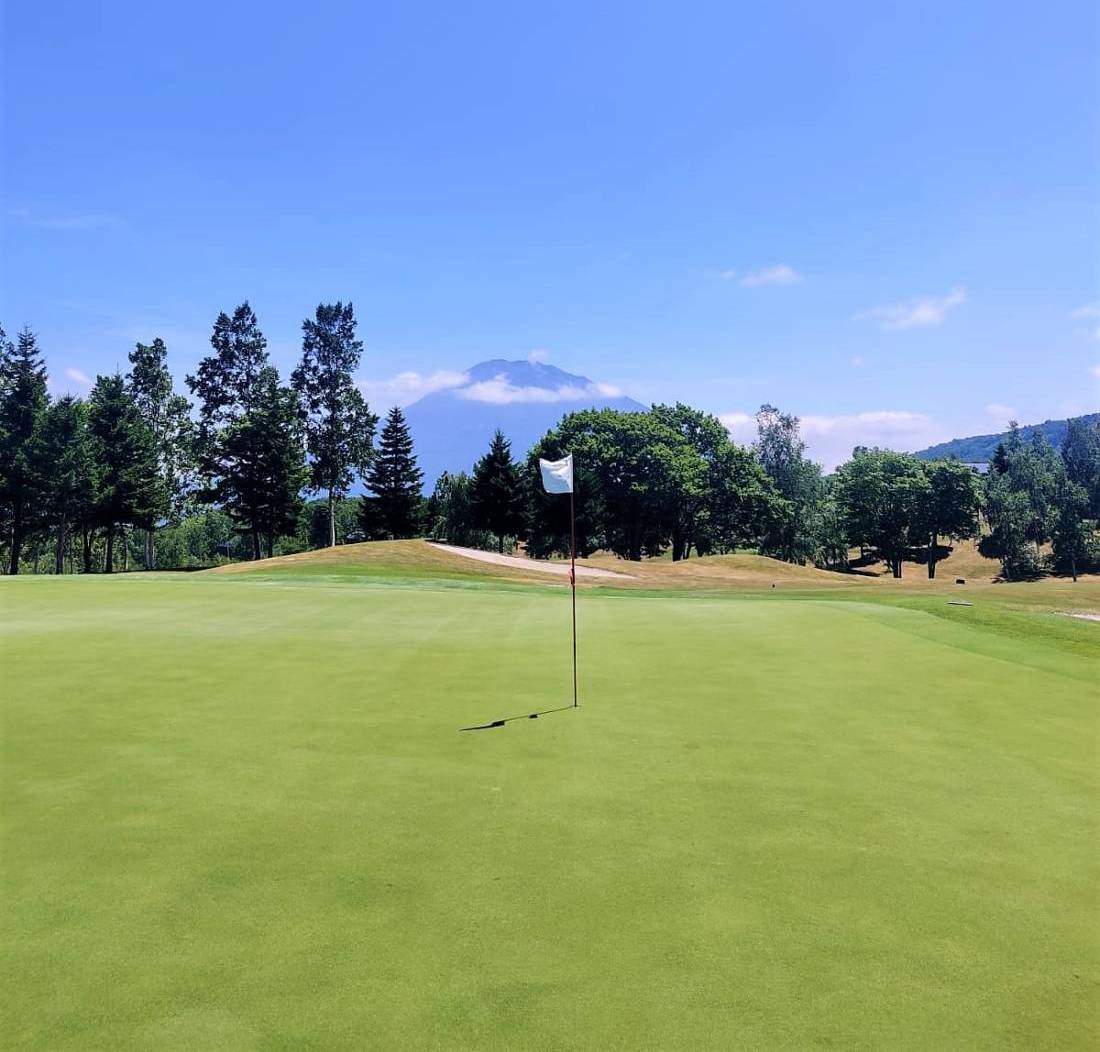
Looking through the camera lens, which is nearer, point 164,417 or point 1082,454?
point 164,417

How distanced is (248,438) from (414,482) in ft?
50.4

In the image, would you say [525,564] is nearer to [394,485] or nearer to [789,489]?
[394,485]

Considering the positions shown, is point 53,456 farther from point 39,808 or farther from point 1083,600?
point 1083,600

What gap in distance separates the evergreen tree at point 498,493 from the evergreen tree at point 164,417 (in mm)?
24442

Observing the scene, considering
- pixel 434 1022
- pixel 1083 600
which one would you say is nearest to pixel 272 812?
pixel 434 1022

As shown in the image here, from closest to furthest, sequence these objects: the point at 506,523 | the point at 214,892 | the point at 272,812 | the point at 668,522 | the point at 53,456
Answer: the point at 214,892 < the point at 272,812 < the point at 53,456 < the point at 506,523 < the point at 668,522

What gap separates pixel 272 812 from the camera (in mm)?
6191

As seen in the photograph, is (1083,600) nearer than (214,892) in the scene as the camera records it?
No

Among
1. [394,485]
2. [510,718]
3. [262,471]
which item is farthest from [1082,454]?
[510,718]

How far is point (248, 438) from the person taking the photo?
2355 inches

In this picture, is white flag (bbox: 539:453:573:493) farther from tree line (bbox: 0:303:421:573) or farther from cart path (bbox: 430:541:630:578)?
tree line (bbox: 0:303:421:573)

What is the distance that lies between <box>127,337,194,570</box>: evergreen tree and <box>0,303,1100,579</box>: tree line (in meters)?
0.15

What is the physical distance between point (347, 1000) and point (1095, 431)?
490ft

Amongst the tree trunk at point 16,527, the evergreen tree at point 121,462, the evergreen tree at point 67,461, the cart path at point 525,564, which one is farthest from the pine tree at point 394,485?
the tree trunk at point 16,527
